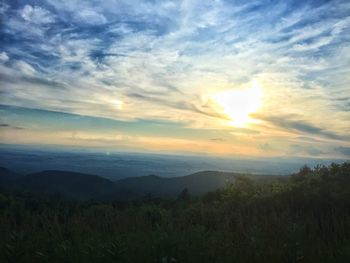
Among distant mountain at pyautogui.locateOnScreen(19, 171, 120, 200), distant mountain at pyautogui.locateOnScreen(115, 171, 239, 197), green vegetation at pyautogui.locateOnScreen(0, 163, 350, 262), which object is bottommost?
distant mountain at pyautogui.locateOnScreen(19, 171, 120, 200)

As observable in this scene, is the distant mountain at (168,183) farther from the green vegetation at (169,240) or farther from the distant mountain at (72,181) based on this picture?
the green vegetation at (169,240)

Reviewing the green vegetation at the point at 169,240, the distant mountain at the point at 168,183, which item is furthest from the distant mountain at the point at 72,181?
the green vegetation at the point at 169,240

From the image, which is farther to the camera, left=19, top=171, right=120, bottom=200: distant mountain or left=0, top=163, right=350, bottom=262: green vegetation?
left=19, top=171, right=120, bottom=200: distant mountain

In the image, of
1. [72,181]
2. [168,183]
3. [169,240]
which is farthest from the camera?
[72,181]

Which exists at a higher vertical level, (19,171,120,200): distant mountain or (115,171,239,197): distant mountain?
(115,171,239,197): distant mountain

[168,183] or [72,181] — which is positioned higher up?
[168,183]

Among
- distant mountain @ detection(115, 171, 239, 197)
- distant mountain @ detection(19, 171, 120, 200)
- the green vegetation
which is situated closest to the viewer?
the green vegetation

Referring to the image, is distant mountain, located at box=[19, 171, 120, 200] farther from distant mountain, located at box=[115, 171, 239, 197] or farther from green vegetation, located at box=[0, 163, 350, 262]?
green vegetation, located at box=[0, 163, 350, 262]

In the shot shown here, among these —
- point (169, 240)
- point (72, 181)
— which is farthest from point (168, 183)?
point (169, 240)

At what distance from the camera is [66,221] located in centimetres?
1080

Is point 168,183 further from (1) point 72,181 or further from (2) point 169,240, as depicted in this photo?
(2) point 169,240

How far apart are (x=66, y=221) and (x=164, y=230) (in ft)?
9.77

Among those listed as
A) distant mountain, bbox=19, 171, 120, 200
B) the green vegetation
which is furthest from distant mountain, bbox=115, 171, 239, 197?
the green vegetation

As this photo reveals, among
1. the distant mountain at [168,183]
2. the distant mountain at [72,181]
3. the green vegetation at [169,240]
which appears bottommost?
the distant mountain at [72,181]
